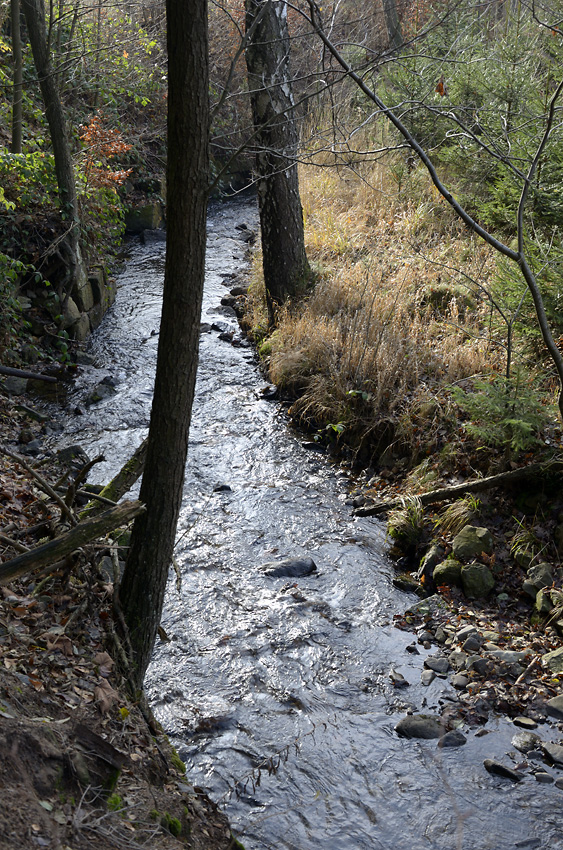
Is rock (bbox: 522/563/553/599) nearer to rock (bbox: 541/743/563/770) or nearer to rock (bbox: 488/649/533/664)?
rock (bbox: 488/649/533/664)

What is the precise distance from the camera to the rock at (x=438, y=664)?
4.11 metres

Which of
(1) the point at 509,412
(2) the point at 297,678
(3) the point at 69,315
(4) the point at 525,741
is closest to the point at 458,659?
(4) the point at 525,741

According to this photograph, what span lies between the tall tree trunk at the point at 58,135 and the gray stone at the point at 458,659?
6.53 metres

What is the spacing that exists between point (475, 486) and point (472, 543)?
50 centimetres

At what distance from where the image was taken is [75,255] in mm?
8414

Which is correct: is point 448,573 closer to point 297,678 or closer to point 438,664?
point 438,664

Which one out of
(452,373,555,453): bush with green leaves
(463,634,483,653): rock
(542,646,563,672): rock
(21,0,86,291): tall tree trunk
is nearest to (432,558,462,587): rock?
(463,634,483,653): rock

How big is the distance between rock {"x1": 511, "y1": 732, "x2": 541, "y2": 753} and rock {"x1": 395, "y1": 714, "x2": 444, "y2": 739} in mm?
389

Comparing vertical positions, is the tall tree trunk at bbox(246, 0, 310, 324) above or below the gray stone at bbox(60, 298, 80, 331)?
above

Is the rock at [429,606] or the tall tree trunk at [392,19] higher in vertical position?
the tall tree trunk at [392,19]

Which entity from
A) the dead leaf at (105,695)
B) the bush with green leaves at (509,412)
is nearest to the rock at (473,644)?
the bush with green leaves at (509,412)

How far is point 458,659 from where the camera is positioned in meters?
4.15

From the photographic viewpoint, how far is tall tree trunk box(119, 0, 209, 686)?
8.82ft

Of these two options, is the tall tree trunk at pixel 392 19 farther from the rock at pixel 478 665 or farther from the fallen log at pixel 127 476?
the rock at pixel 478 665
